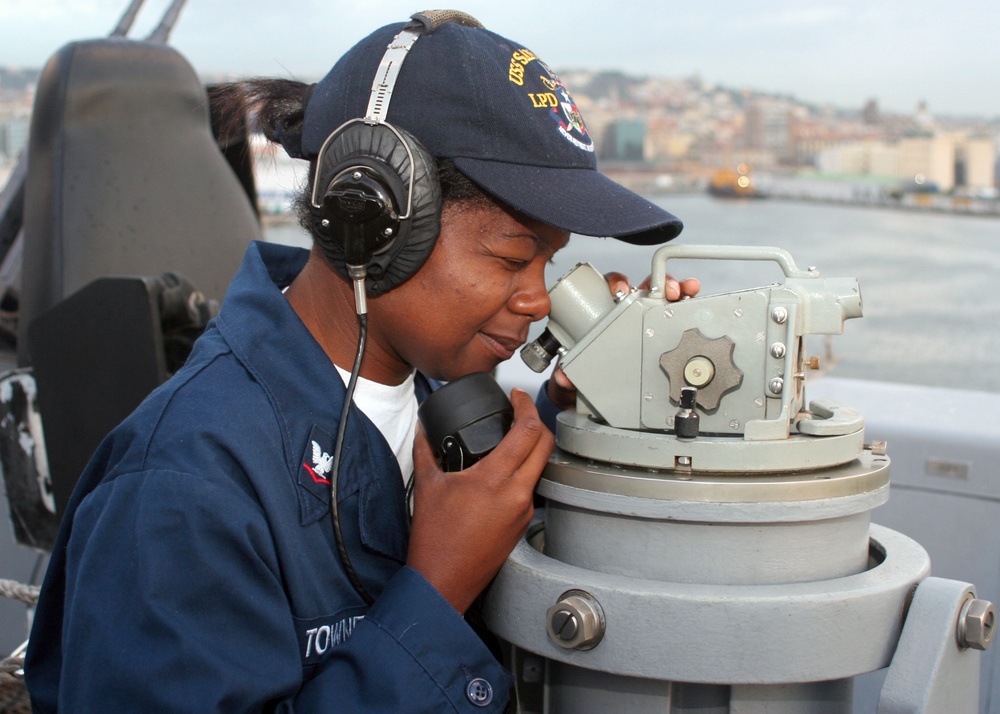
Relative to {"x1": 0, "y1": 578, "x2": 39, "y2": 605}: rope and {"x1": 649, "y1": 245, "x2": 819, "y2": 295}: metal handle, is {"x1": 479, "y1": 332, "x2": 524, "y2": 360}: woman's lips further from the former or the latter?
{"x1": 0, "y1": 578, "x2": 39, "y2": 605}: rope

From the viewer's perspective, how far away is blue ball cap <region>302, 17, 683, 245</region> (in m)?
1.29

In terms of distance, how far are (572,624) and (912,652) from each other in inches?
15.0

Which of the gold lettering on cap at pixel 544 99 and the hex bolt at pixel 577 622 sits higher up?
the gold lettering on cap at pixel 544 99

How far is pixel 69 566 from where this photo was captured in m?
1.19

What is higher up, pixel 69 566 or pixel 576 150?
pixel 576 150

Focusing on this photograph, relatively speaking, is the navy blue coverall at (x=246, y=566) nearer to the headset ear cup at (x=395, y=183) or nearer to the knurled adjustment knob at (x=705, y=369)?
the headset ear cup at (x=395, y=183)

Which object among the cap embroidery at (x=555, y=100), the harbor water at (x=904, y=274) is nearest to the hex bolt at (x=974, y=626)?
the cap embroidery at (x=555, y=100)

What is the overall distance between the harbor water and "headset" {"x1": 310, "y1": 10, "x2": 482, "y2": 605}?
1.28 meters

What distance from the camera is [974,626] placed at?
1.17 meters

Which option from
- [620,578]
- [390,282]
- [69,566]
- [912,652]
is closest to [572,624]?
[620,578]

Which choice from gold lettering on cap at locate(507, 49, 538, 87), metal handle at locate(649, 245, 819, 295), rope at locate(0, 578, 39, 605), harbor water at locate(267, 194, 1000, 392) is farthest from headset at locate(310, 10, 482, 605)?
harbor water at locate(267, 194, 1000, 392)

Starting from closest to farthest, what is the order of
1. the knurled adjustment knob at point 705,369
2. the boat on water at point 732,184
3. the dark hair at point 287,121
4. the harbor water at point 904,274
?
the knurled adjustment knob at point 705,369, the dark hair at point 287,121, the boat on water at point 732,184, the harbor water at point 904,274

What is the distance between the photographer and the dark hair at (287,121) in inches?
52.1

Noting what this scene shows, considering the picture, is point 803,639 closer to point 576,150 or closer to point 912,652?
point 912,652
